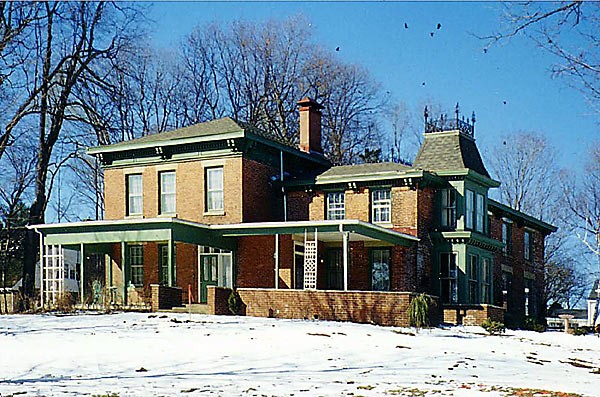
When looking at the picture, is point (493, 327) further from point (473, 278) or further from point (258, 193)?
point (258, 193)

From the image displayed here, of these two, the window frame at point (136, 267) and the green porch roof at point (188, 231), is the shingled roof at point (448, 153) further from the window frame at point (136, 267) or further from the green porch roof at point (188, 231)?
the window frame at point (136, 267)

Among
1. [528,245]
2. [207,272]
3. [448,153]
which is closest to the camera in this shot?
[207,272]

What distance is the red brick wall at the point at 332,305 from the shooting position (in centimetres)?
2634

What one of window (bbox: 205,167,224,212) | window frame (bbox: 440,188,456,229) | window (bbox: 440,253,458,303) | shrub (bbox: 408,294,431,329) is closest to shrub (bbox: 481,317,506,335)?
window (bbox: 440,253,458,303)

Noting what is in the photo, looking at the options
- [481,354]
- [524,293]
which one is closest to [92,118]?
[524,293]

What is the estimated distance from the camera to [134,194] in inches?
1358

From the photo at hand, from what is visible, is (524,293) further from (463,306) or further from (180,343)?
(180,343)

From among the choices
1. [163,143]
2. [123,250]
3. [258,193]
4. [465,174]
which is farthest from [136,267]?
[465,174]

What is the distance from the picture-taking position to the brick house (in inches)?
1211

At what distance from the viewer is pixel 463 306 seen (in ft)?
103

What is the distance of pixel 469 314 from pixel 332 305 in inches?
256

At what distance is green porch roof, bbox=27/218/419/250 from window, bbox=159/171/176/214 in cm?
328

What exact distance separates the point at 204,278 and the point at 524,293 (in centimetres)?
1610

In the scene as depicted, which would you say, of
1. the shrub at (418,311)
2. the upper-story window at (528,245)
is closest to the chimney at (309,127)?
the upper-story window at (528,245)
